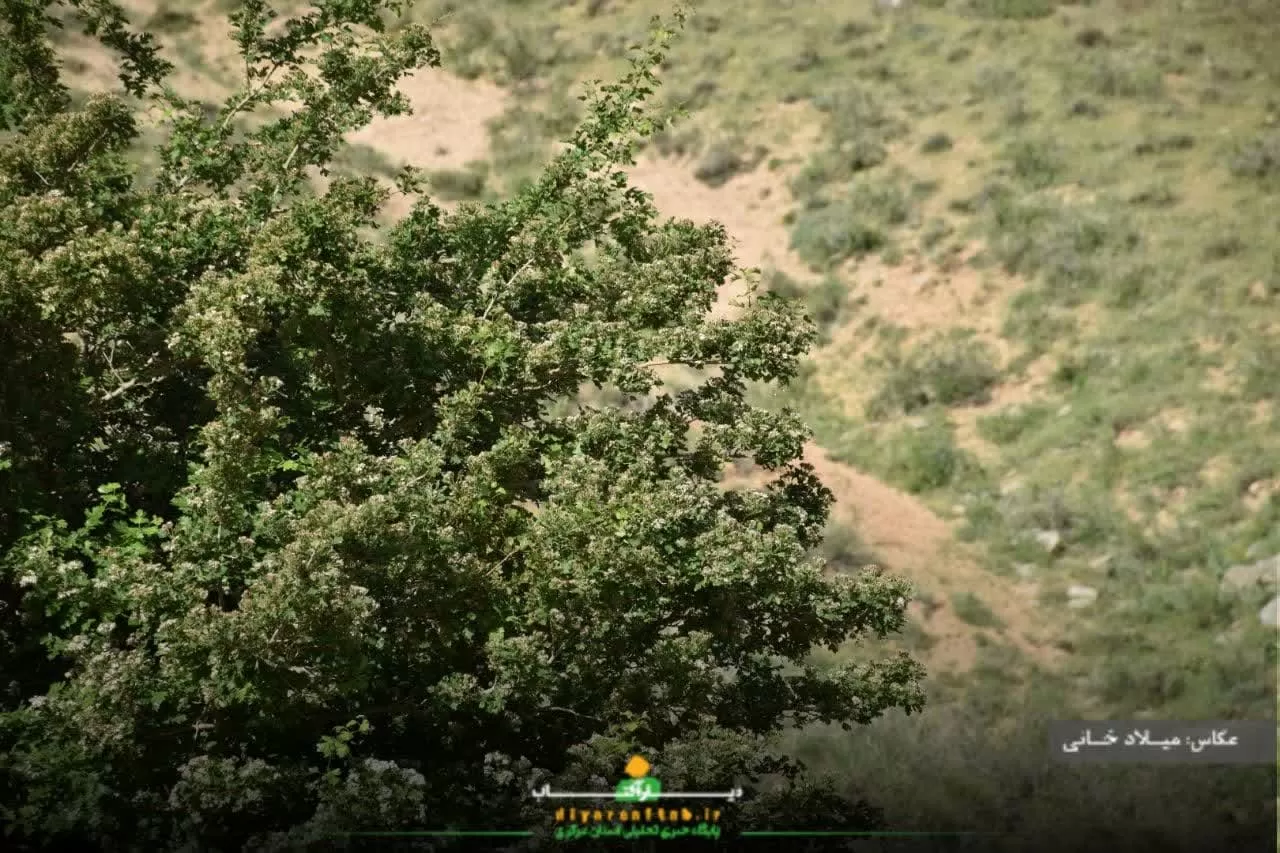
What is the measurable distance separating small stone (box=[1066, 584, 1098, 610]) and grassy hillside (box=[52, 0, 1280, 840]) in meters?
0.04

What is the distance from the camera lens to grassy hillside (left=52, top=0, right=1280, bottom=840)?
19484mm

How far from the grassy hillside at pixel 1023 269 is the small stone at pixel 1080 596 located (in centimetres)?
4

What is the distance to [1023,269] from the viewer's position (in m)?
27.5

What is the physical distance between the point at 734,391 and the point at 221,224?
14.9 ft

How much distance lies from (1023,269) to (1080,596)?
361 inches

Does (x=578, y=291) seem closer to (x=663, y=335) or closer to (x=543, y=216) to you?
(x=543, y=216)

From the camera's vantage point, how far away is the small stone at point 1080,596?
2016 cm

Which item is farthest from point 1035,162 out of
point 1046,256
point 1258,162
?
point 1258,162

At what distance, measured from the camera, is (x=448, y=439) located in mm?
10453

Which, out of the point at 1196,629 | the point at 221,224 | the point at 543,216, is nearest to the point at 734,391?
the point at 543,216

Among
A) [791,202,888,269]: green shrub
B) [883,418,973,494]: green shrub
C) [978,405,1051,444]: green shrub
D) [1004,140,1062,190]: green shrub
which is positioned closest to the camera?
[883,418,973,494]: green shrub

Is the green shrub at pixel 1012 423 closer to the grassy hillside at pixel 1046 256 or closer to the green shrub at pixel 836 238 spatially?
the grassy hillside at pixel 1046 256

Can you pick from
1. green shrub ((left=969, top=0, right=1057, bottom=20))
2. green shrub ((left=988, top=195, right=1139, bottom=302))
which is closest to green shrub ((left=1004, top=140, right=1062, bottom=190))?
green shrub ((left=988, top=195, right=1139, bottom=302))

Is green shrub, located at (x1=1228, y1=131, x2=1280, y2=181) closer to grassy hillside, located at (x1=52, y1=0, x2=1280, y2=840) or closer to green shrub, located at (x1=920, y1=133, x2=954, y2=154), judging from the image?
grassy hillside, located at (x1=52, y1=0, x2=1280, y2=840)
